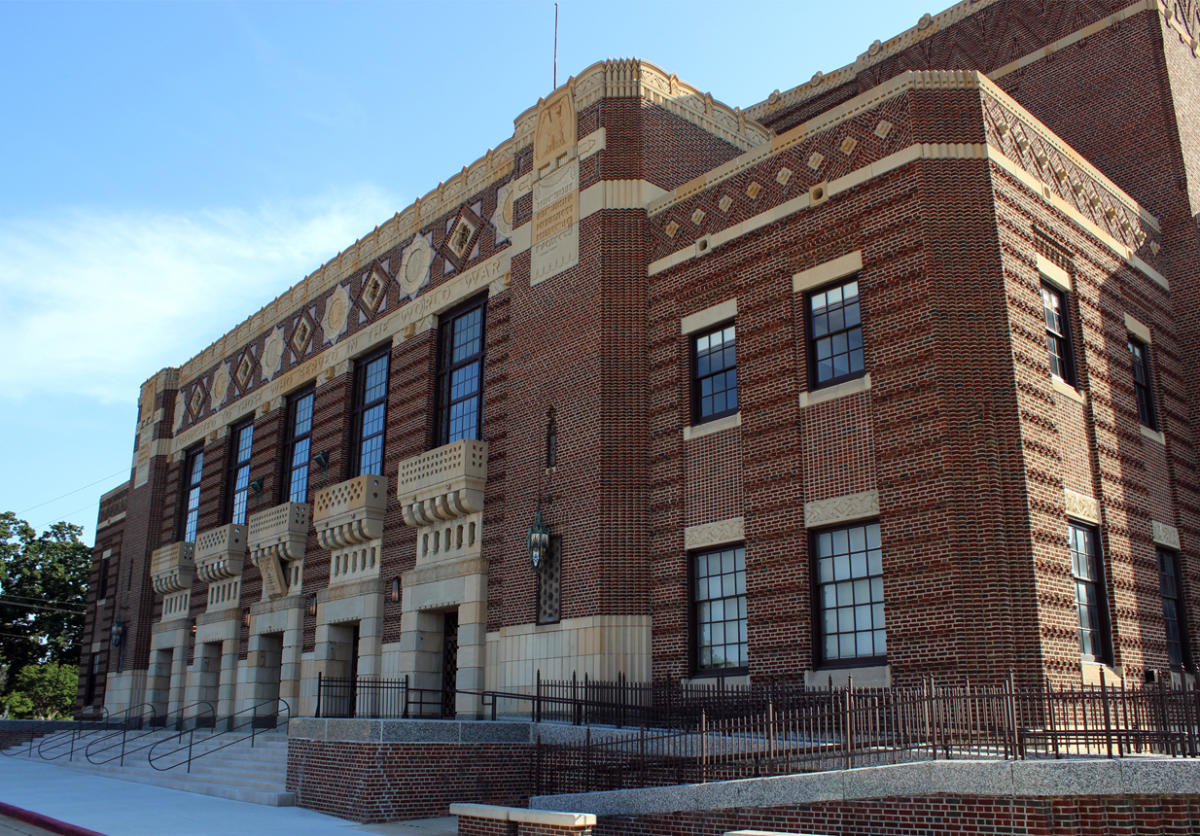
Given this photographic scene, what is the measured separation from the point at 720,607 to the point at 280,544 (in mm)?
16289

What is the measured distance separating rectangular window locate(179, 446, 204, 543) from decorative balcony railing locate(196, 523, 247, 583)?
10.9ft

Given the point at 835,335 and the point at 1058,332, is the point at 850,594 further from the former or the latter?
the point at 1058,332

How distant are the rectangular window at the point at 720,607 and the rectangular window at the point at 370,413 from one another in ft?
39.7

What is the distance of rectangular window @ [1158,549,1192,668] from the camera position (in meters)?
19.5

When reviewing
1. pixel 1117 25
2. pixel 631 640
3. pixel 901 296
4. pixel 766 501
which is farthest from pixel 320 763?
pixel 1117 25

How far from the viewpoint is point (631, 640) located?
2028 centimetres

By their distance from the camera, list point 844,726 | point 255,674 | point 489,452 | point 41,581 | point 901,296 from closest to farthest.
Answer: point 844,726 < point 901,296 < point 489,452 < point 255,674 < point 41,581

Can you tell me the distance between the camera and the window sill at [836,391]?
18.1m

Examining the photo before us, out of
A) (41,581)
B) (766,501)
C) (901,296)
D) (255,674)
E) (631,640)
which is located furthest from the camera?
(41,581)

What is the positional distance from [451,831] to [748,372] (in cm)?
935

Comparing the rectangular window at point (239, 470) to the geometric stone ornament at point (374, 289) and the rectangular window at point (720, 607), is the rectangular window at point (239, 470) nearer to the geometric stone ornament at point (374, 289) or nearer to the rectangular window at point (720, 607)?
the geometric stone ornament at point (374, 289)

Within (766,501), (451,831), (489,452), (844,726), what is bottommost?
(451,831)

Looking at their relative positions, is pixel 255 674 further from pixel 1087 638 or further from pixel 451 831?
pixel 1087 638

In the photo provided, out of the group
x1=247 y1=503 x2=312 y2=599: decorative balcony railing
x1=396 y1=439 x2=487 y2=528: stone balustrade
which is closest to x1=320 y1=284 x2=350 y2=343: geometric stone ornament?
x1=247 y1=503 x2=312 y2=599: decorative balcony railing
